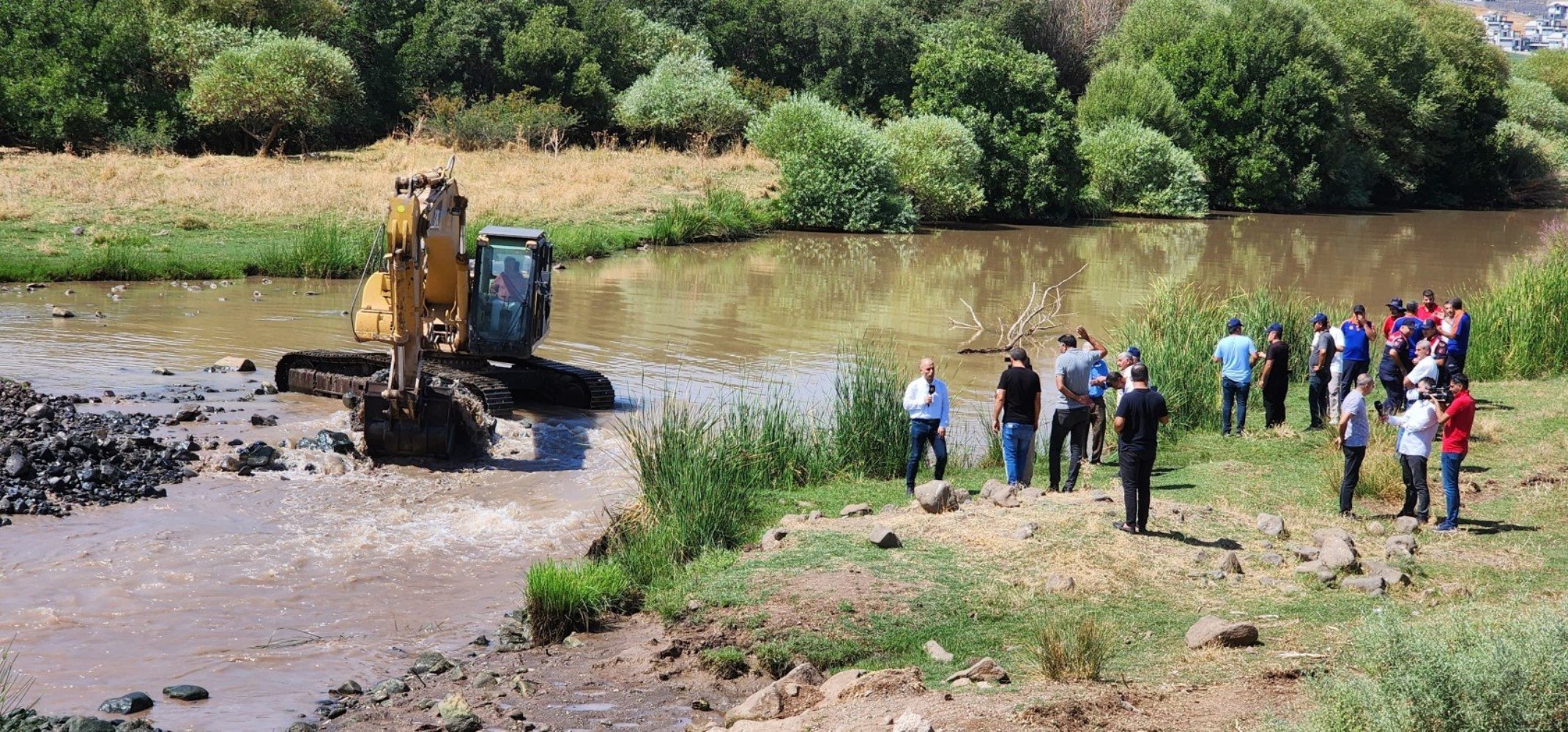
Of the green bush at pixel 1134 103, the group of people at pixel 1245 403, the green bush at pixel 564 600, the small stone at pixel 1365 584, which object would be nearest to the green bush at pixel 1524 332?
the group of people at pixel 1245 403

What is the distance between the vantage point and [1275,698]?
321 inches

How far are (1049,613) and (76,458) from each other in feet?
35.8

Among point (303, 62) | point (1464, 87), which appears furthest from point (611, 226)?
point (1464, 87)

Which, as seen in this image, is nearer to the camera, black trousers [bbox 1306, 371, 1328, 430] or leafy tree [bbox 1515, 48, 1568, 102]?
black trousers [bbox 1306, 371, 1328, 430]

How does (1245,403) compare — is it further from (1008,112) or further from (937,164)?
(1008,112)

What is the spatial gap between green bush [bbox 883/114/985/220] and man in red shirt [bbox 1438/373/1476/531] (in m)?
37.7

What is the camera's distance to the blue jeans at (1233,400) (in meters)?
18.2

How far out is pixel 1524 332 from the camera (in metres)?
23.1

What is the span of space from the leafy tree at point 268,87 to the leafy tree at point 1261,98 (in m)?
37.9

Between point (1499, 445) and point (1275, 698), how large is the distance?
11015mm

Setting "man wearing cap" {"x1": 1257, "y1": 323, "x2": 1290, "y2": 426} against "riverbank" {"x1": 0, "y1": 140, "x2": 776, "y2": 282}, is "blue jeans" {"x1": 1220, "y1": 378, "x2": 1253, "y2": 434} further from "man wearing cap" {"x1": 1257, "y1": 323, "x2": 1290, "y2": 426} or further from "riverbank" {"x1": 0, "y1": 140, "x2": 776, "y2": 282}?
"riverbank" {"x1": 0, "y1": 140, "x2": 776, "y2": 282}

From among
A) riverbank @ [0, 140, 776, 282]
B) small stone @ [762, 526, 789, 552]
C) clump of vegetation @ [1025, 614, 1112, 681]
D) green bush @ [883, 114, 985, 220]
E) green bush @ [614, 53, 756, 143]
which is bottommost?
small stone @ [762, 526, 789, 552]

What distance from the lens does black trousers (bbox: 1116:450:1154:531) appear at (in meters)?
12.5

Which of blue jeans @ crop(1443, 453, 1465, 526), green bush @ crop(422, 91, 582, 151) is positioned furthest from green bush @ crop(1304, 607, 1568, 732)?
green bush @ crop(422, 91, 582, 151)
